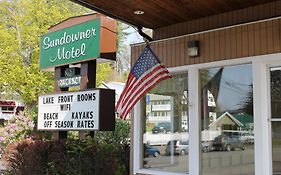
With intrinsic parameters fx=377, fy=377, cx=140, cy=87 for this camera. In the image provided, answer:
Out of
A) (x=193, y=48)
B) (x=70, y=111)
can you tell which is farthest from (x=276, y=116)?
(x=70, y=111)

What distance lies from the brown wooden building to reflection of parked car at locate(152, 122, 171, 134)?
6cm

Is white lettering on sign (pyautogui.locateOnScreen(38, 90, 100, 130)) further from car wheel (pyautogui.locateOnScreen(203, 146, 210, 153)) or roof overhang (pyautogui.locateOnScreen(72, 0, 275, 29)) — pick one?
Answer: car wheel (pyautogui.locateOnScreen(203, 146, 210, 153))

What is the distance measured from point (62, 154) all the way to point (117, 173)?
127 cm

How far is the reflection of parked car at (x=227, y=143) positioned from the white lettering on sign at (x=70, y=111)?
2532 millimetres

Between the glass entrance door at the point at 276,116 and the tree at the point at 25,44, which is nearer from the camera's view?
the glass entrance door at the point at 276,116

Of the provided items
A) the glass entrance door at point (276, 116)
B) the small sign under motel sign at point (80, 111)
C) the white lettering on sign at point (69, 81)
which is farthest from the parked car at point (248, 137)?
the white lettering on sign at point (69, 81)

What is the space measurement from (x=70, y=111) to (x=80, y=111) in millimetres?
332

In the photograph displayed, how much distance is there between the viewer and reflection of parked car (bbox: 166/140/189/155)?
647 cm

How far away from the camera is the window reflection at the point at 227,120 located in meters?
5.71

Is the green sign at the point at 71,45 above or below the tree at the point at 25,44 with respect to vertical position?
below

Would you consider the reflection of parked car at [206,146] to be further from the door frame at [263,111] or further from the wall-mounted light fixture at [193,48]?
the wall-mounted light fixture at [193,48]

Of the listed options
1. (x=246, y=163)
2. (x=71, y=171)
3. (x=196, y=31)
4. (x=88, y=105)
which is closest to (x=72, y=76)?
(x=88, y=105)

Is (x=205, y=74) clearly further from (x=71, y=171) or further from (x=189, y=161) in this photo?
(x=71, y=171)

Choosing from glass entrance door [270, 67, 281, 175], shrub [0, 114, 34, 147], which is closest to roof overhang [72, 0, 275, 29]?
glass entrance door [270, 67, 281, 175]
